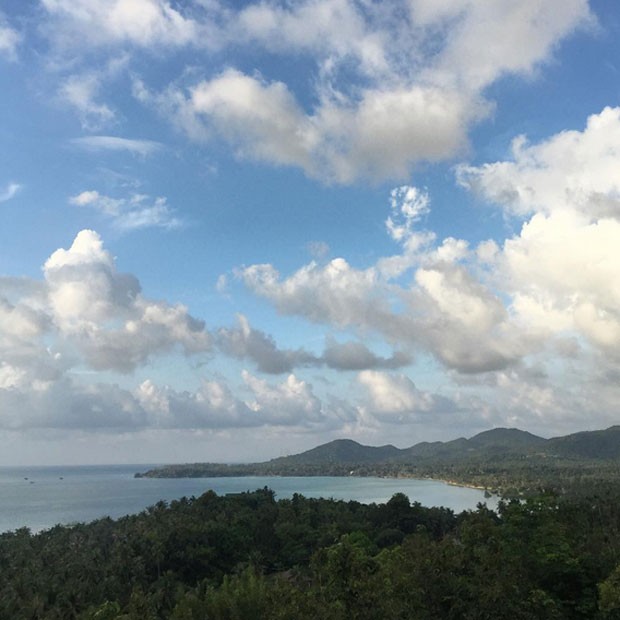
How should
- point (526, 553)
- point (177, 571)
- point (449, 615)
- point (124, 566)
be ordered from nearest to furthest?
point (449, 615) → point (526, 553) → point (124, 566) → point (177, 571)

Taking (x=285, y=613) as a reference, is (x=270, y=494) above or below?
below

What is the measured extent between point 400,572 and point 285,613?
1119cm

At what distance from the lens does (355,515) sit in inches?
4200

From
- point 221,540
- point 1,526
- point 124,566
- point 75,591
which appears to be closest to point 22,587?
point 75,591

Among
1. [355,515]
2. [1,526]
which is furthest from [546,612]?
[1,526]

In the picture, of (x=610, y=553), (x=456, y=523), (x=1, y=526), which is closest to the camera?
(x=610, y=553)

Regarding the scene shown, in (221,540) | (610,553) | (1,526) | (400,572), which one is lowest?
(1,526)

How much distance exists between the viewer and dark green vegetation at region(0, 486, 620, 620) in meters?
27.1

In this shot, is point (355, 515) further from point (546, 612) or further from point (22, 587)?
point (546, 612)

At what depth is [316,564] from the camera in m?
33.2

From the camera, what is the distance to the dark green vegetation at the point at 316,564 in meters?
27.1

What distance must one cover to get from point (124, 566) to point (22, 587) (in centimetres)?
1160

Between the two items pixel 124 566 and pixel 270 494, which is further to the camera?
pixel 270 494

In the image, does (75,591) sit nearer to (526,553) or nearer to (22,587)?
(22,587)
